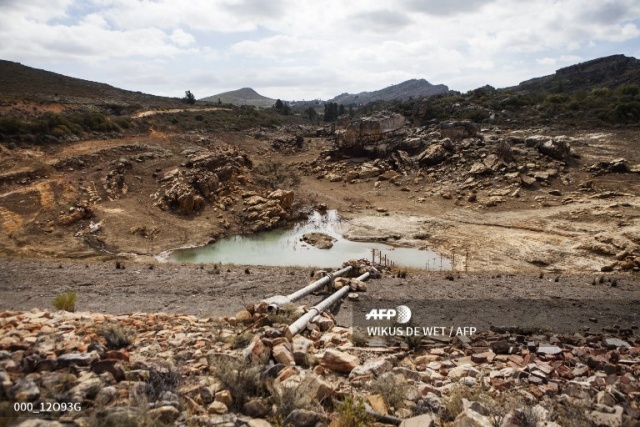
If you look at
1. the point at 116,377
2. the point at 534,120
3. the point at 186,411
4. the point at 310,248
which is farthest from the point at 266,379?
the point at 534,120

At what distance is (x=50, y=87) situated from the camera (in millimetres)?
50125

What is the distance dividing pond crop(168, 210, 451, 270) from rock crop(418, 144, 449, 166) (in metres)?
14.0

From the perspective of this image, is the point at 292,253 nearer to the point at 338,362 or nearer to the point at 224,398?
the point at 338,362

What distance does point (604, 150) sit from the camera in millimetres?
29297

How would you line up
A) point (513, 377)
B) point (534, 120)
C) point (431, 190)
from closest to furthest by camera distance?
point (513, 377) → point (431, 190) → point (534, 120)

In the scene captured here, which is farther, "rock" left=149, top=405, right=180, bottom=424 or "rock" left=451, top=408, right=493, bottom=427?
"rock" left=451, top=408, right=493, bottom=427

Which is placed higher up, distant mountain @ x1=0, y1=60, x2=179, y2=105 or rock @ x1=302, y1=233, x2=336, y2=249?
distant mountain @ x1=0, y1=60, x2=179, y2=105

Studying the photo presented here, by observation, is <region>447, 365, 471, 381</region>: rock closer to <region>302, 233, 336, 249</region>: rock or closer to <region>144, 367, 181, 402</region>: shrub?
<region>144, 367, 181, 402</region>: shrub

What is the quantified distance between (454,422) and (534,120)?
149ft

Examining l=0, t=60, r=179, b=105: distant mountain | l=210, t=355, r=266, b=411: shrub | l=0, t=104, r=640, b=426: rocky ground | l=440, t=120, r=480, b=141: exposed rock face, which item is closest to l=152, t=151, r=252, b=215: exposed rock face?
l=0, t=104, r=640, b=426: rocky ground

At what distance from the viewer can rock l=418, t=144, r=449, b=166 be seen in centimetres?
3244

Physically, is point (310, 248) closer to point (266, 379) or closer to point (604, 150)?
point (266, 379)

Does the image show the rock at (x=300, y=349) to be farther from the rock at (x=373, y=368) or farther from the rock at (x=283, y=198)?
the rock at (x=283, y=198)

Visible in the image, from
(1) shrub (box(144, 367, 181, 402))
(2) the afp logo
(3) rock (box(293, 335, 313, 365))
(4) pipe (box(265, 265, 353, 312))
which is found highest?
(1) shrub (box(144, 367, 181, 402))
